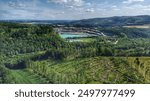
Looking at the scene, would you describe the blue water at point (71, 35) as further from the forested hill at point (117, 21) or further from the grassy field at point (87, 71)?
the grassy field at point (87, 71)

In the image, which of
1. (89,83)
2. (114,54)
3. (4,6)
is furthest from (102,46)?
(4,6)

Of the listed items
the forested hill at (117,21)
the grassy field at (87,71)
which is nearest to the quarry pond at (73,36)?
the forested hill at (117,21)

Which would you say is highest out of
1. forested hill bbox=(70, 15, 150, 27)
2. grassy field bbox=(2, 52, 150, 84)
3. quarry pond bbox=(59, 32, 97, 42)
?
forested hill bbox=(70, 15, 150, 27)

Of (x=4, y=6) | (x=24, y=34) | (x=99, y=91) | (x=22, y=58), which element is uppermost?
(x=4, y=6)

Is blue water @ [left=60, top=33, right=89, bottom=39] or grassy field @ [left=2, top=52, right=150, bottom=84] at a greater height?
blue water @ [left=60, top=33, right=89, bottom=39]

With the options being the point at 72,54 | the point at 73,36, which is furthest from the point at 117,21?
the point at 72,54

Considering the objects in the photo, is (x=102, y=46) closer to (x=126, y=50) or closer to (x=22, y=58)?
(x=126, y=50)

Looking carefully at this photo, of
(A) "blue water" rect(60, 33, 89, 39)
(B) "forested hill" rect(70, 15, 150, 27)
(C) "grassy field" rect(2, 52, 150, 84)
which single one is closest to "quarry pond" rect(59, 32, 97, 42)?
(A) "blue water" rect(60, 33, 89, 39)

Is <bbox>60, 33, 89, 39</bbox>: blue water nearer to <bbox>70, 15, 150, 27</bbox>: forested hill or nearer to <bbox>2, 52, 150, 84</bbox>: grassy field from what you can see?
<bbox>70, 15, 150, 27</bbox>: forested hill

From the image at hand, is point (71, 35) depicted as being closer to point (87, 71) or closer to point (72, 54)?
point (72, 54)
